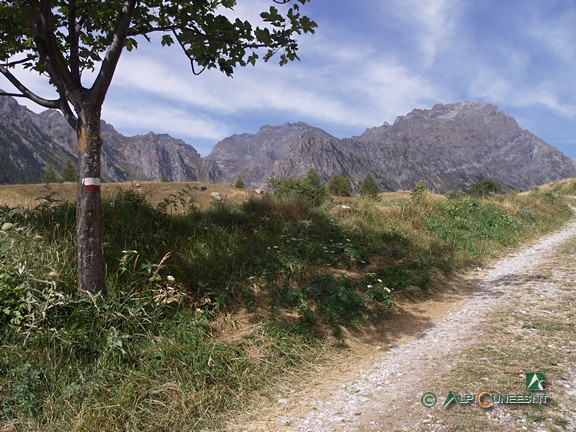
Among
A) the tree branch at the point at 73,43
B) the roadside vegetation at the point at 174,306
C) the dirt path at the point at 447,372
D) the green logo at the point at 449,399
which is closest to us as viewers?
the dirt path at the point at 447,372

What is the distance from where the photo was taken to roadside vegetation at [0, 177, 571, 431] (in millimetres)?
3449

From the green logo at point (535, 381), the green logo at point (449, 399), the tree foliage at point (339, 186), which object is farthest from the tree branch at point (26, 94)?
the tree foliage at point (339, 186)

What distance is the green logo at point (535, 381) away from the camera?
3.39 metres

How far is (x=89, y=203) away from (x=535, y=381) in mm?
5026

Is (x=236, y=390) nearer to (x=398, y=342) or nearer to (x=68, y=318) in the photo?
(x=68, y=318)

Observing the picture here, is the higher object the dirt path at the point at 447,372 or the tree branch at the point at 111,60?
the tree branch at the point at 111,60

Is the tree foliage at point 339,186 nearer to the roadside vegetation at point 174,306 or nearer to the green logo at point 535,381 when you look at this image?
the roadside vegetation at point 174,306

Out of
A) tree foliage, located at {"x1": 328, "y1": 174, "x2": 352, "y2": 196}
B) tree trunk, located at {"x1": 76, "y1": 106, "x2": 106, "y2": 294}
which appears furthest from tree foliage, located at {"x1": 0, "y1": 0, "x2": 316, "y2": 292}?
tree foliage, located at {"x1": 328, "y1": 174, "x2": 352, "y2": 196}

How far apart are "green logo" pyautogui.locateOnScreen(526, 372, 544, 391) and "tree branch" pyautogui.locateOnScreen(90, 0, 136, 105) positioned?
544 centimetres

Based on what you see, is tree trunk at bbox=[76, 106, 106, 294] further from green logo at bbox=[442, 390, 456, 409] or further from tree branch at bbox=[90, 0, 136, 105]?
green logo at bbox=[442, 390, 456, 409]

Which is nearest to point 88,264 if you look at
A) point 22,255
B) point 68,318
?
point 68,318

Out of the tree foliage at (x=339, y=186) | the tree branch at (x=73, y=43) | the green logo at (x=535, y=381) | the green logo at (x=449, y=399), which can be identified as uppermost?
the tree foliage at (x=339, y=186)

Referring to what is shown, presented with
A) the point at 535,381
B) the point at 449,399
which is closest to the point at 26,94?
A: the point at 449,399

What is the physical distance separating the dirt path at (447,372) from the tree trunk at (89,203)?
241 cm
